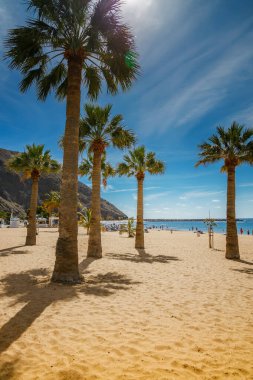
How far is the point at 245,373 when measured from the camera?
13.1ft

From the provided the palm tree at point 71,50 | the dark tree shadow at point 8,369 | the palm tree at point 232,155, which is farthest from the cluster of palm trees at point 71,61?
the palm tree at point 232,155

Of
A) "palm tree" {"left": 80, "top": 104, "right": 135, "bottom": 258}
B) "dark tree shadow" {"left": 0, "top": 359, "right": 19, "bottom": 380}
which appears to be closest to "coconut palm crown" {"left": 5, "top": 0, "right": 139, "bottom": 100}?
"palm tree" {"left": 80, "top": 104, "right": 135, "bottom": 258}

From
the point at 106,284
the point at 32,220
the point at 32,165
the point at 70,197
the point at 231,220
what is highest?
the point at 32,165

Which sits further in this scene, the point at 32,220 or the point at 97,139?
the point at 32,220

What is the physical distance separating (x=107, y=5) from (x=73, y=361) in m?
10.9

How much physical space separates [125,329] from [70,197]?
17.7ft

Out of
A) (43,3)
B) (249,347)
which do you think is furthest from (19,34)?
(249,347)

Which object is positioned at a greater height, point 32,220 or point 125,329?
point 32,220

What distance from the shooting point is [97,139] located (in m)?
16.8

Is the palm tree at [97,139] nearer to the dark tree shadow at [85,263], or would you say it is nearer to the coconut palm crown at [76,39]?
the dark tree shadow at [85,263]

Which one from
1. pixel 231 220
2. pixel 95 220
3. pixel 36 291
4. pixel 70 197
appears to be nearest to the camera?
pixel 36 291

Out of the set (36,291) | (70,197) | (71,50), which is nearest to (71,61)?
(71,50)

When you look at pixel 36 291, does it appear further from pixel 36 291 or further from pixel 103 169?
pixel 103 169

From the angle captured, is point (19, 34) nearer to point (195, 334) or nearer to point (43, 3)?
point (43, 3)
